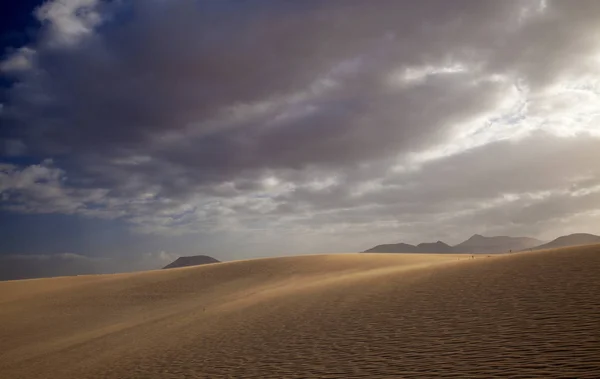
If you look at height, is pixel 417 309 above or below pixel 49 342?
above

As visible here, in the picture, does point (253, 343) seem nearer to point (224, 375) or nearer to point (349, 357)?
point (224, 375)

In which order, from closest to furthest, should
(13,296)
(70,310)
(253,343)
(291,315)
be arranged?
(253,343) → (291,315) → (70,310) → (13,296)

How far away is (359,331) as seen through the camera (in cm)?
1212

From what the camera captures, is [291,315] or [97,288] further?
[97,288]

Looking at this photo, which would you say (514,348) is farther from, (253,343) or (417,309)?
(253,343)

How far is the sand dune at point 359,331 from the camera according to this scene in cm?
811

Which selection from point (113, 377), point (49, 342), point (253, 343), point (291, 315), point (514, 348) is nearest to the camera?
point (514, 348)

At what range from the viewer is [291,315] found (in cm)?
1661

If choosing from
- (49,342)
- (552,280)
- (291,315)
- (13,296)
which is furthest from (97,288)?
(552,280)

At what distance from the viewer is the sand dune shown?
811 centimetres

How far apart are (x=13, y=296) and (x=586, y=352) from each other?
43470 mm

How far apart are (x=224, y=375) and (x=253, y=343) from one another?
2956 mm

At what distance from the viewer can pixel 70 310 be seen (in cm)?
2967

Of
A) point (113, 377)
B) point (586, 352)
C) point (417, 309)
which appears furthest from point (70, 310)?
point (586, 352)
